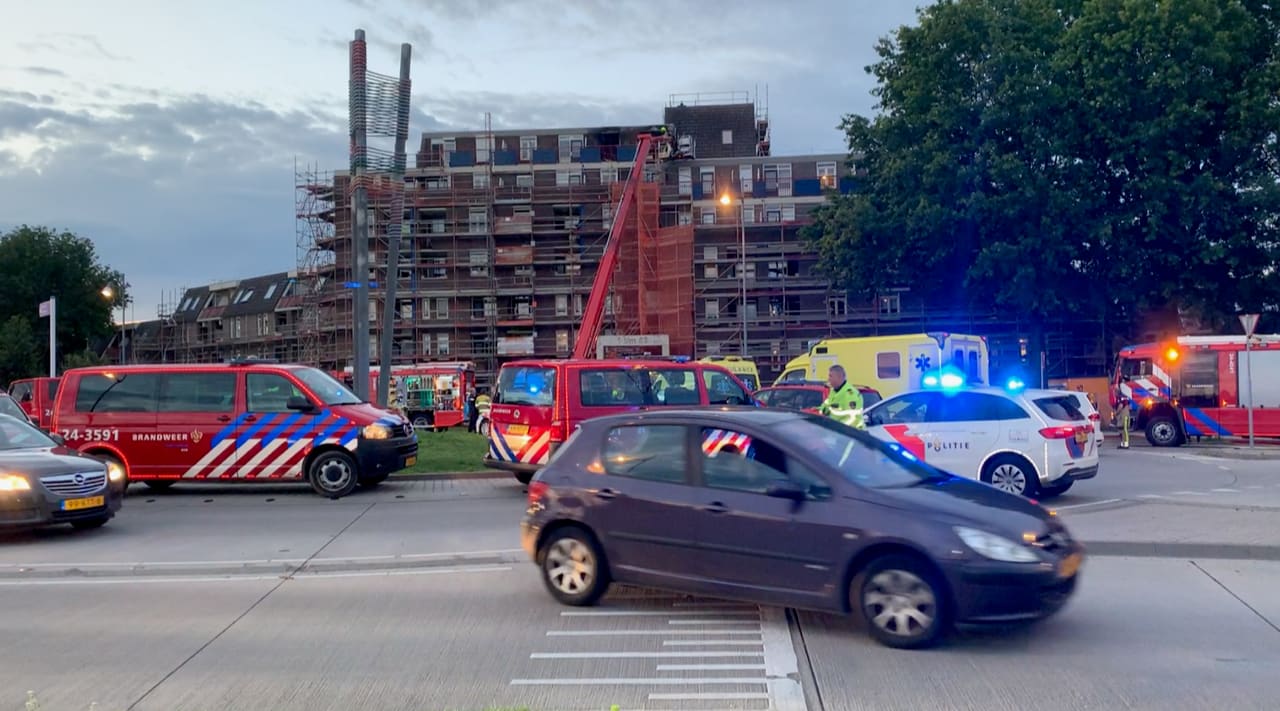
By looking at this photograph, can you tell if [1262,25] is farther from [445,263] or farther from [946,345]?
[445,263]

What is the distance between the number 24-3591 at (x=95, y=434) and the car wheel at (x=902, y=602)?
12.6 meters

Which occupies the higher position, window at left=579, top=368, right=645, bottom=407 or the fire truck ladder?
the fire truck ladder

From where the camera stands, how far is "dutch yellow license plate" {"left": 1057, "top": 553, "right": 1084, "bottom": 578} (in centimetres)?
685

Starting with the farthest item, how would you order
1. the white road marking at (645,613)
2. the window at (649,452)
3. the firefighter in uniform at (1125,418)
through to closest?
the firefighter in uniform at (1125,418)
the white road marking at (645,613)
the window at (649,452)

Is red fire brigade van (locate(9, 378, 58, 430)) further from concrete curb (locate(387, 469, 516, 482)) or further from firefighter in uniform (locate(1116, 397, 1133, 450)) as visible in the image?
firefighter in uniform (locate(1116, 397, 1133, 450))

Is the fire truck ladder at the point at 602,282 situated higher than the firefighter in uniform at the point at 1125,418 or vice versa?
the fire truck ladder at the point at 602,282

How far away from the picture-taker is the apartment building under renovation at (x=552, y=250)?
195 feet

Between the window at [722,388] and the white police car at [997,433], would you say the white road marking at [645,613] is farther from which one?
the window at [722,388]

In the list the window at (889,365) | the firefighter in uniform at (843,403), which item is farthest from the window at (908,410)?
the window at (889,365)

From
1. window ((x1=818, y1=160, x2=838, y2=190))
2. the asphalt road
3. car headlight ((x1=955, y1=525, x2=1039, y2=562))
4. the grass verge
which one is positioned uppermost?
window ((x1=818, y1=160, x2=838, y2=190))

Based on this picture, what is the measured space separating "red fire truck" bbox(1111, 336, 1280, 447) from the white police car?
48.1 feet

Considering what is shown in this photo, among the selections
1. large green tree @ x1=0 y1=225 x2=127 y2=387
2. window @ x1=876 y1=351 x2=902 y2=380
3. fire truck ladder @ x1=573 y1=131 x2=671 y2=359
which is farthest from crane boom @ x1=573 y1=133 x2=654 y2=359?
large green tree @ x1=0 y1=225 x2=127 y2=387

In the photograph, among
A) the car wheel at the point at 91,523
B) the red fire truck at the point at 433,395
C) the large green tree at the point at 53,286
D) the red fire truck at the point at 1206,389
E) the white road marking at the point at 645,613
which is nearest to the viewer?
the white road marking at the point at 645,613

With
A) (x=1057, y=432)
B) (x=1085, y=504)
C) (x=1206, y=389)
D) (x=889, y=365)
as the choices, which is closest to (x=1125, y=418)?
(x=1206, y=389)
